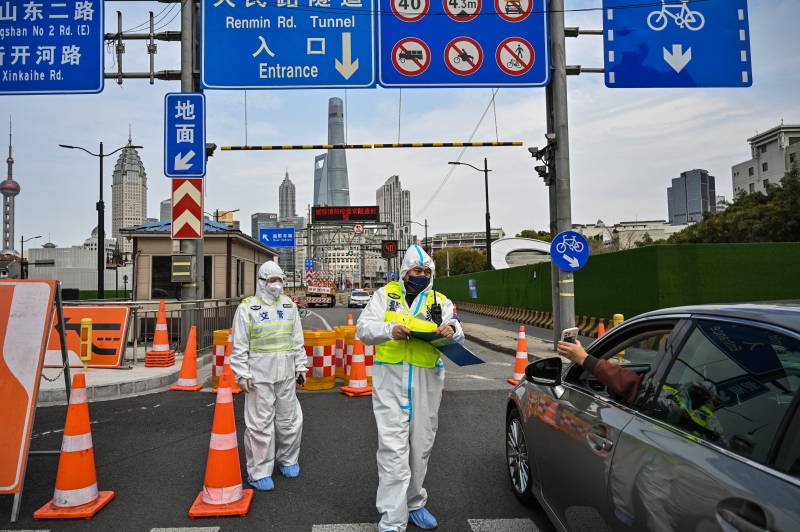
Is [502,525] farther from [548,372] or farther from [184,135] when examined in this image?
[184,135]

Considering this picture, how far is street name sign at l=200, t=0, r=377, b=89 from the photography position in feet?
34.7

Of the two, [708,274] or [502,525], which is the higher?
[708,274]

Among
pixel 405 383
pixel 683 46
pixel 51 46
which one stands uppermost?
pixel 51 46

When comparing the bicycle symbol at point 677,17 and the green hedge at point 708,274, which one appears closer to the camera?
the bicycle symbol at point 677,17

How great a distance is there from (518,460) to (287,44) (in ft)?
29.6

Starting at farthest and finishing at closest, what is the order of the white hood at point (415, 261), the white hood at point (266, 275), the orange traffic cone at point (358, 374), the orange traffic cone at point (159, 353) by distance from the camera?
the orange traffic cone at point (159, 353) < the orange traffic cone at point (358, 374) < the white hood at point (266, 275) < the white hood at point (415, 261)

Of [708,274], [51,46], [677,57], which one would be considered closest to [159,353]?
[51,46]

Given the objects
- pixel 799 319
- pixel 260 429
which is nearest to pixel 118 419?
pixel 260 429

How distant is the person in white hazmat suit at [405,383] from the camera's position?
3.50 metres

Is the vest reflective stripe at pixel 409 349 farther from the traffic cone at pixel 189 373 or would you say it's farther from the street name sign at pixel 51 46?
Result: the street name sign at pixel 51 46

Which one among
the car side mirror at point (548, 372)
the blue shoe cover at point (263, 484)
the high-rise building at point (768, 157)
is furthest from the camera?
the high-rise building at point (768, 157)

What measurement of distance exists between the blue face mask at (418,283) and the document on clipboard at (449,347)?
1.40 ft

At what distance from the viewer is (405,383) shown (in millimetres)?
3613

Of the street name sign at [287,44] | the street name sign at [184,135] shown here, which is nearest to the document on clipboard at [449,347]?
the street name sign at [287,44]
